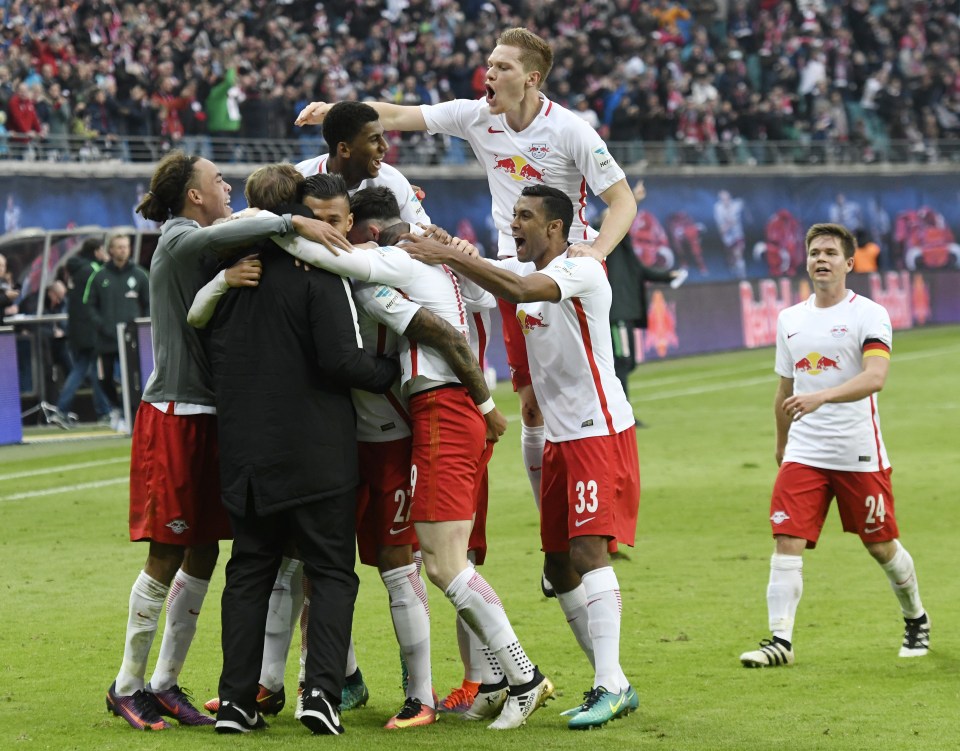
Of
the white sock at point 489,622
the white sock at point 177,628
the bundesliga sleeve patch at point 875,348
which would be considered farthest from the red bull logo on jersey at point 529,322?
the bundesliga sleeve patch at point 875,348

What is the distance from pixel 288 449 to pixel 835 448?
9.87ft

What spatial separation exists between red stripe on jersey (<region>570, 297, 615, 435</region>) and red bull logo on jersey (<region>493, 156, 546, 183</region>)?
1.21 meters

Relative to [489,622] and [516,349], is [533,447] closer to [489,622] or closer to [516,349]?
[516,349]

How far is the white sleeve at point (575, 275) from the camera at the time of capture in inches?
238

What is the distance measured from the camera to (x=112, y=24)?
2308 cm

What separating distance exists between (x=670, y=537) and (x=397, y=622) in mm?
5124

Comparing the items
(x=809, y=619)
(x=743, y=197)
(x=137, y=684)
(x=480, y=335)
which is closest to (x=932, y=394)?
(x=743, y=197)

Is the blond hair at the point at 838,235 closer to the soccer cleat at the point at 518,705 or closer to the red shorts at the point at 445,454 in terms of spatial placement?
the red shorts at the point at 445,454

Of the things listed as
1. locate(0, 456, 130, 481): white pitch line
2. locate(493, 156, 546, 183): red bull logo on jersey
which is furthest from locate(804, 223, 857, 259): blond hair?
locate(0, 456, 130, 481): white pitch line

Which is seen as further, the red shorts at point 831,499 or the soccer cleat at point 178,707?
the red shorts at point 831,499

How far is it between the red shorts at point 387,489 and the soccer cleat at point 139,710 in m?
1.06

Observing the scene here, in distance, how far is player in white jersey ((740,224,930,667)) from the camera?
23.9 ft

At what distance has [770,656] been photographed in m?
7.04

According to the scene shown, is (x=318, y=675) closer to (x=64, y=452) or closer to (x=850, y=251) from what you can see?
(x=850, y=251)
